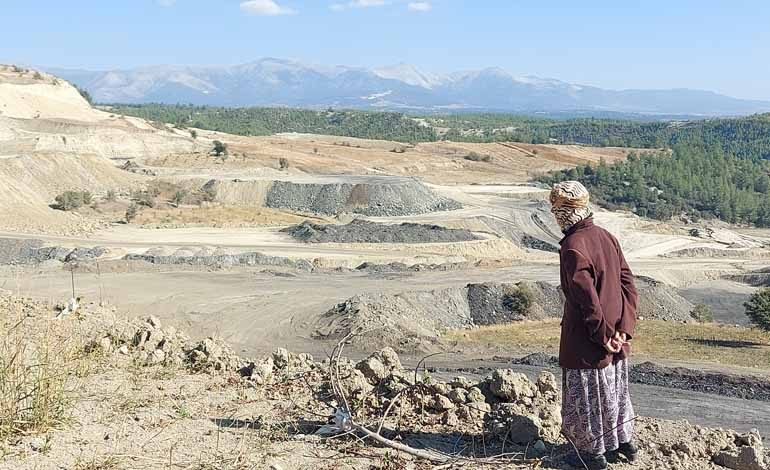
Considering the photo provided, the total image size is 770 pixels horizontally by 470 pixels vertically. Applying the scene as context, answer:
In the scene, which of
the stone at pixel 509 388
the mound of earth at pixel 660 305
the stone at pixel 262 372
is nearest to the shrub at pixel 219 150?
the mound of earth at pixel 660 305

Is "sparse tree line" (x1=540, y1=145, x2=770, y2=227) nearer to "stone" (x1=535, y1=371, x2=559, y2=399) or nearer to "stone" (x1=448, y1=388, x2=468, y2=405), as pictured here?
"stone" (x1=535, y1=371, x2=559, y2=399)

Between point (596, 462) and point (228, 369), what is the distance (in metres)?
4.29

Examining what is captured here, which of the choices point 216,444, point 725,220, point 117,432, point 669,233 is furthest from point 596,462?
point 725,220

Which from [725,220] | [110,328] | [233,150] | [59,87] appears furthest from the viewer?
[59,87]

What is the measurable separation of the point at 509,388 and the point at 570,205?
236 centimetres

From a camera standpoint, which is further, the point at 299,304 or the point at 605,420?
the point at 299,304

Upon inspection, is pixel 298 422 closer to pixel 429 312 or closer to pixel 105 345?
pixel 105 345

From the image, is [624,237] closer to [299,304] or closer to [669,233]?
[669,233]

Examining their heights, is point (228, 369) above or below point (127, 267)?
above

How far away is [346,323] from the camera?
797 inches

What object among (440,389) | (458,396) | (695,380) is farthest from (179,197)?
(458,396)

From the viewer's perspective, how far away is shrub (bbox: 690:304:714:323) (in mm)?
27234

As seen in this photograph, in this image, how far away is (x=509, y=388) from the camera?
7098 mm

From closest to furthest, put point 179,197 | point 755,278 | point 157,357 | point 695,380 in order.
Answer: point 157,357, point 695,380, point 755,278, point 179,197
